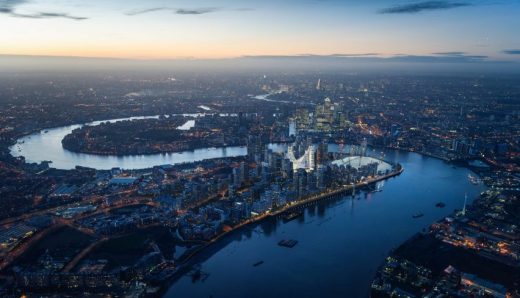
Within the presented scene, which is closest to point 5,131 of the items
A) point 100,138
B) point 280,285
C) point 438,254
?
point 100,138

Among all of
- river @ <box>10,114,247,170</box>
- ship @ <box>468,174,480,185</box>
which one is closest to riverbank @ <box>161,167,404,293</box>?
ship @ <box>468,174,480,185</box>

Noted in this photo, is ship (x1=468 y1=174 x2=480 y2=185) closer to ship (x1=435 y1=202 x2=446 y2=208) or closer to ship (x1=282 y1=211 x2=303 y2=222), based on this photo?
ship (x1=435 y1=202 x2=446 y2=208)

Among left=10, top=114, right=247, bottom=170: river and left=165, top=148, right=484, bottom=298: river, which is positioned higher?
left=165, top=148, right=484, bottom=298: river

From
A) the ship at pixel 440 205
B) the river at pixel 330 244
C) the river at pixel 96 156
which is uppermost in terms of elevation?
the ship at pixel 440 205

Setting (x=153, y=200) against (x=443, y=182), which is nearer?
(x=153, y=200)

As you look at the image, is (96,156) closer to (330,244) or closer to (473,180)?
(330,244)

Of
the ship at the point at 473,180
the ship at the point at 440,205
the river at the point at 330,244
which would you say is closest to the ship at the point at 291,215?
the river at the point at 330,244

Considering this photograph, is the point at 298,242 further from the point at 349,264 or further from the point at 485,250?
the point at 485,250

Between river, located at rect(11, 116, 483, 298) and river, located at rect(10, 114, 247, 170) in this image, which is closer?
river, located at rect(11, 116, 483, 298)

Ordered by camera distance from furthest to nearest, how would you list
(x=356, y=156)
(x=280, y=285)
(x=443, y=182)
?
(x=356, y=156) < (x=443, y=182) < (x=280, y=285)

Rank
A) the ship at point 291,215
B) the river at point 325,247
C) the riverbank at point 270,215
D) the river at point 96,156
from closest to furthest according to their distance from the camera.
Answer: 1. the river at point 325,247
2. the riverbank at point 270,215
3. the ship at point 291,215
4. the river at point 96,156

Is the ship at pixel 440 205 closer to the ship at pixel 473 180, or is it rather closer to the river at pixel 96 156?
the ship at pixel 473 180
